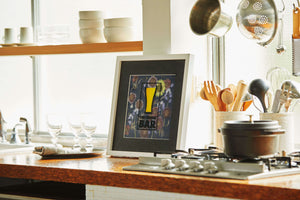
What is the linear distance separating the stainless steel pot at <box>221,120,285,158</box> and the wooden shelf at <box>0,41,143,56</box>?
88 cm

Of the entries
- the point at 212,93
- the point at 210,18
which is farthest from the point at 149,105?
the point at 210,18

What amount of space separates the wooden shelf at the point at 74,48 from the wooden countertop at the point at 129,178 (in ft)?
1.87

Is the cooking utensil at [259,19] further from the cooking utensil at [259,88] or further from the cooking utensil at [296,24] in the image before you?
the cooking utensil at [296,24]

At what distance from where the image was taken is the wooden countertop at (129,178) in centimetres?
174

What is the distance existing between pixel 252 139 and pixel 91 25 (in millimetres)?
1233

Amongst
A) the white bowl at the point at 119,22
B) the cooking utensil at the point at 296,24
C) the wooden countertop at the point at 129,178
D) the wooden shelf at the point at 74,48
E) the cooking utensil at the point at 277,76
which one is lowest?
the wooden countertop at the point at 129,178

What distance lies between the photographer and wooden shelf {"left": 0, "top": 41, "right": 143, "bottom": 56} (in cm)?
272

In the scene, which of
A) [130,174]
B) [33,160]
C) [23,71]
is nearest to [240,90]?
[130,174]

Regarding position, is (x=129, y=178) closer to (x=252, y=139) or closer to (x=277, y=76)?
(x=252, y=139)

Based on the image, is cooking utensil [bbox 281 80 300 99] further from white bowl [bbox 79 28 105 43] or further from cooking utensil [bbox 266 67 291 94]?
white bowl [bbox 79 28 105 43]

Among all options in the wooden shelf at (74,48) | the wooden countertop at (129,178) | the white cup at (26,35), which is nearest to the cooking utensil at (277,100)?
the wooden countertop at (129,178)

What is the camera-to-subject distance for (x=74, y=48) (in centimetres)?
289

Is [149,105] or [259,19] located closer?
[259,19]

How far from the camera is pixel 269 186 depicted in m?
1.72
